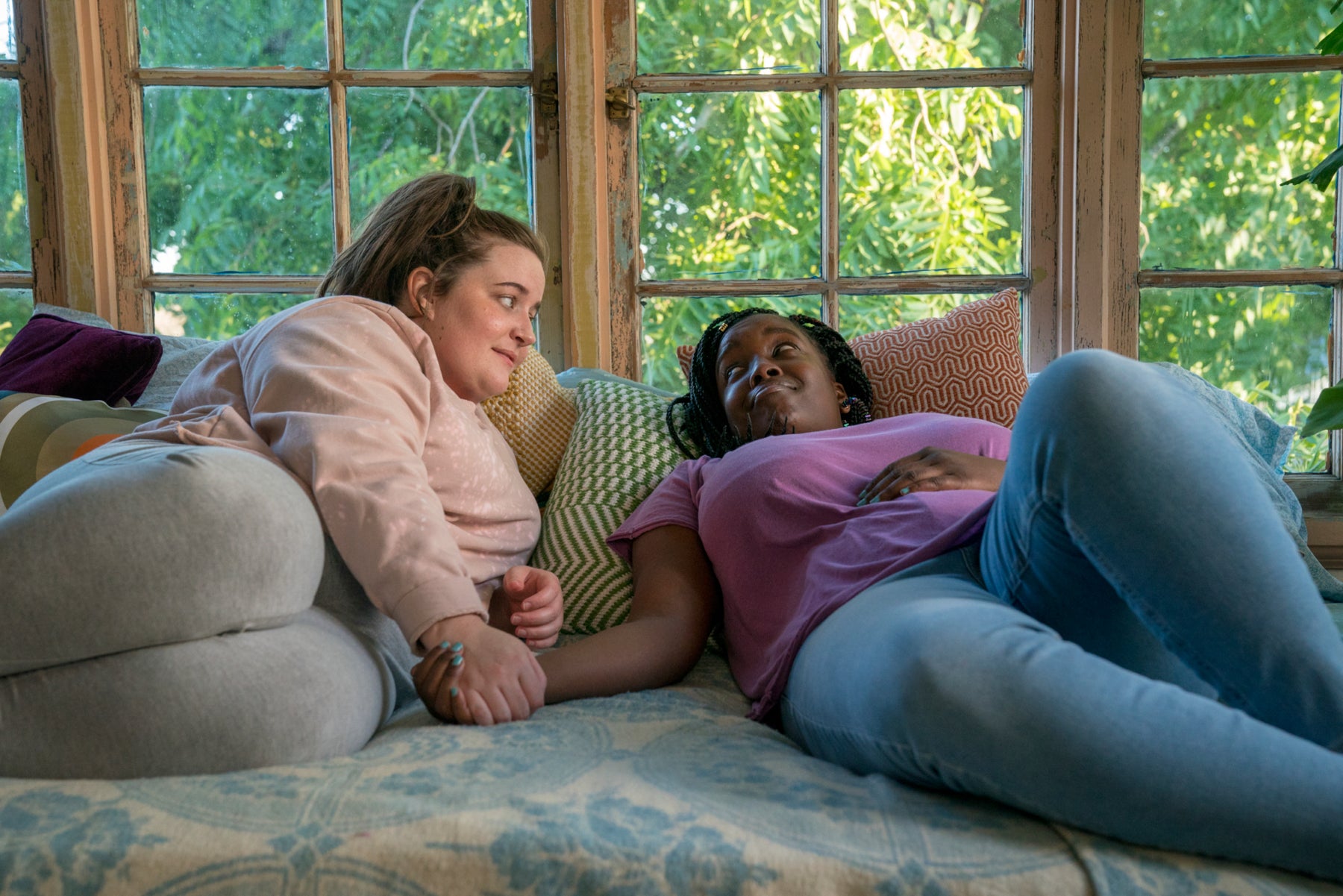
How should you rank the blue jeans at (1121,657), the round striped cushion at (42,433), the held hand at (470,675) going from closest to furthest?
the blue jeans at (1121,657)
the held hand at (470,675)
the round striped cushion at (42,433)

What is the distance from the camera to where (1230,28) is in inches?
87.8

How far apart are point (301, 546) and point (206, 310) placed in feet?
5.28

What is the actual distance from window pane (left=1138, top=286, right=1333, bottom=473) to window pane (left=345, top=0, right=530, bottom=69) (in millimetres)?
1641

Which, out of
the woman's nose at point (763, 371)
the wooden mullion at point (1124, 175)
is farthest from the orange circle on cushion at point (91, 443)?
the wooden mullion at point (1124, 175)

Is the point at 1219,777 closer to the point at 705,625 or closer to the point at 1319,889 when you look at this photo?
the point at 1319,889

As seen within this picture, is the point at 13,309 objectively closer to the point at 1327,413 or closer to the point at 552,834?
the point at 552,834

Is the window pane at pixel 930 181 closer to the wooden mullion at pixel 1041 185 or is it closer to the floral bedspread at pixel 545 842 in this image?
the wooden mullion at pixel 1041 185

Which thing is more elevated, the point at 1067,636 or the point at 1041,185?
the point at 1041,185

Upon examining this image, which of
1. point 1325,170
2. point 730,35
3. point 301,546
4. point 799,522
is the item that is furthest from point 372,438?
point 1325,170

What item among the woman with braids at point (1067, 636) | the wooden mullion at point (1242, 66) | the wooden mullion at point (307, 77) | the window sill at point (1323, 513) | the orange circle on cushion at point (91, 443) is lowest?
the window sill at point (1323, 513)

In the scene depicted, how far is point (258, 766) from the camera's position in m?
0.87

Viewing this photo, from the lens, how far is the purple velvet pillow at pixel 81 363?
1.74 metres

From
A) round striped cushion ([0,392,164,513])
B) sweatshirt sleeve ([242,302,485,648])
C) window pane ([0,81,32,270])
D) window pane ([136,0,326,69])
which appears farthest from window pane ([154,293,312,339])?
sweatshirt sleeve ([242,302,485,648])

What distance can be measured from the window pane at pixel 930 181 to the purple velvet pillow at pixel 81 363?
153cm
